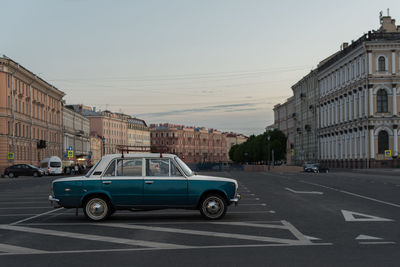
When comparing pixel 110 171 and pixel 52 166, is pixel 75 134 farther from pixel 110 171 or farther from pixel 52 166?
pixel 110 171

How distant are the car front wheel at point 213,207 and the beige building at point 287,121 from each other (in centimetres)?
12733

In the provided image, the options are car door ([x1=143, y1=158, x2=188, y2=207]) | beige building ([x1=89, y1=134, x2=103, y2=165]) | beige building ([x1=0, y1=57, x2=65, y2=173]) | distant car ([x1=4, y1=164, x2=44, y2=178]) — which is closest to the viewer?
car door ([x1=143, y1=158, x2=188, y2=207])

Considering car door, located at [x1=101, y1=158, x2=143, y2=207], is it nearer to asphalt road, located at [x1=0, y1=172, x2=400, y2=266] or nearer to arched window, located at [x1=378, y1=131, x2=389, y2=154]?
asphalt road, located at [x1=0, y1=172, x2=400, y2=266]

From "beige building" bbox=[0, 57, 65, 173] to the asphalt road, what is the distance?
57.8m

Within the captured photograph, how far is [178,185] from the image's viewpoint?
14859mm

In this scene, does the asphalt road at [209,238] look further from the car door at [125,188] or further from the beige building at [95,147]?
the beige building at [95,147]

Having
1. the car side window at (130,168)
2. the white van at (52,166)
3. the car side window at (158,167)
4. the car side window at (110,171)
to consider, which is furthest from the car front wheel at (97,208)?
the white van at (52,166)

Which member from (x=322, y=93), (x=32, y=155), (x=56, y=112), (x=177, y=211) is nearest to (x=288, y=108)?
(x=322, y=93)

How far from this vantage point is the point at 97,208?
1494 cm

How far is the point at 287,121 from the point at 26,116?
87521mm

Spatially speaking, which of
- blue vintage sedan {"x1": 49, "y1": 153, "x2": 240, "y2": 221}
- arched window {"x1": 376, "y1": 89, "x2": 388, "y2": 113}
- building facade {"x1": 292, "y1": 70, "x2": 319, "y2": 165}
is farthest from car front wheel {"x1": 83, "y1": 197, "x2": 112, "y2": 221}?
building facade {"x1": 292, "y1": 70, "x2": 319, "y2": 165}

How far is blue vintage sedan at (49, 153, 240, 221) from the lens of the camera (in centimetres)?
1483

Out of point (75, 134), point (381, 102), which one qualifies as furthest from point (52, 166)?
point (75, 134)

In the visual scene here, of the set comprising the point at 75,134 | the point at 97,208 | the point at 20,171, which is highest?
the point at 75,134
